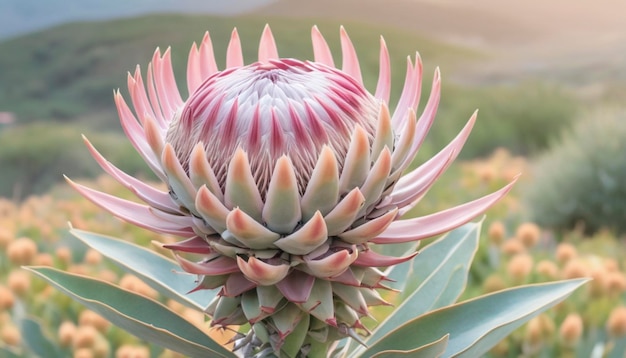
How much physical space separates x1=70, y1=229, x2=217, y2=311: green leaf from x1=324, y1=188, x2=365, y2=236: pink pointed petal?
30 cm

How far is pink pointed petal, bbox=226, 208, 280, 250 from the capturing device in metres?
0.66

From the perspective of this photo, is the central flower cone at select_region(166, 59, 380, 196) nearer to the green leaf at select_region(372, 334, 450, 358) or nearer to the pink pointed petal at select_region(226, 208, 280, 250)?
the pink pointed petal at select_region(226, 208, 280, 250)

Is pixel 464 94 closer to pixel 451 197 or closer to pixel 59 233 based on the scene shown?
pixel 451 197

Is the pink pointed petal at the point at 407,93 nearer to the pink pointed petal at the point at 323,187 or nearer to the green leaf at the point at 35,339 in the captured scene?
the pink pointed petal at the point at 323,187

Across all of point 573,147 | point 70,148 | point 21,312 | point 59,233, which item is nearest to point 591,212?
point 573,147

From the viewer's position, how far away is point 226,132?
707 mm

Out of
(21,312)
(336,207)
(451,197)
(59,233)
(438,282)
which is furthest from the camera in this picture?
(451,197)

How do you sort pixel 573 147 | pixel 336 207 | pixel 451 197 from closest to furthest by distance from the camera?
pixel 336 207 → pixel 451 197 → pixel 573 147

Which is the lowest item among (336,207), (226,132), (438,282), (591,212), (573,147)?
(591,212)

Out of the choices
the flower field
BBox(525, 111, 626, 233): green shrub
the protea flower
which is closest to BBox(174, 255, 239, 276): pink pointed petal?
the protea flower

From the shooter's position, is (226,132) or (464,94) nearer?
(226,132)

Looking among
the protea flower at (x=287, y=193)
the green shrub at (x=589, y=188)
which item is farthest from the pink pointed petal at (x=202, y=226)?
the green shrub at (x=589, y=188)

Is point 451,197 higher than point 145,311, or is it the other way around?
point 145,311

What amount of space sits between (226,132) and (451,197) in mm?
2504
